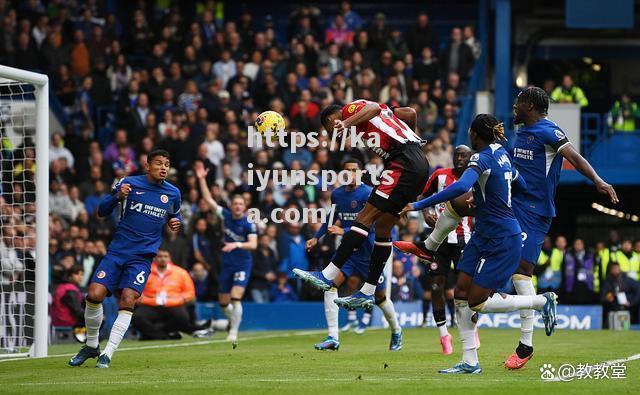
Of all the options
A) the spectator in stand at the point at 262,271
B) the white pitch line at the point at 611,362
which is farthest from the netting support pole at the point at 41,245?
the spectator in stand at the point at 262,271

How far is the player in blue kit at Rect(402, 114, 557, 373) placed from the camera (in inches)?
471

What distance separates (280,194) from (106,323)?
236 inches

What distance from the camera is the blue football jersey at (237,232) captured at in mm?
20922

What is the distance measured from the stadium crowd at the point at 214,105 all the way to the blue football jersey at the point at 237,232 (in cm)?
305

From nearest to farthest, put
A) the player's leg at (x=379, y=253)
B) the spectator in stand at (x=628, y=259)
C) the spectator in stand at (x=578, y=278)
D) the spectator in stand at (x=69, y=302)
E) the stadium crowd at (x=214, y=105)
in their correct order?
the player's leg at (x=379, y=253), the spectator in stand at (x=69, y=302), the stadium crowd at (x=214, y=105), the spectator in stand at (x=578, y=278), the spectator in stand at (x=628, y=259)

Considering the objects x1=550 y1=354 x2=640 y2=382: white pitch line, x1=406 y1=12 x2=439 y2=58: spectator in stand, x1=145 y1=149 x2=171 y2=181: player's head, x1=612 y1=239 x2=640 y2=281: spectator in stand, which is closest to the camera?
x1=550 y1=354 x2=640 y2=382: white pitch line

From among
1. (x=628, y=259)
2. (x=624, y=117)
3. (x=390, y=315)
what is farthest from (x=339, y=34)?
(x=390, y=315)

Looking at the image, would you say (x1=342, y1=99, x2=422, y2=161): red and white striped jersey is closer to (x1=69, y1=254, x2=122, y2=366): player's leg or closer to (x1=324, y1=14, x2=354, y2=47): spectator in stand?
(x1=69, y1=254, x2=122, y2=366): player's leg

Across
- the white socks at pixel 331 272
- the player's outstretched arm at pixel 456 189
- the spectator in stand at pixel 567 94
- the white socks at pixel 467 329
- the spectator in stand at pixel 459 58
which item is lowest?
the white socks at pixel 467 329

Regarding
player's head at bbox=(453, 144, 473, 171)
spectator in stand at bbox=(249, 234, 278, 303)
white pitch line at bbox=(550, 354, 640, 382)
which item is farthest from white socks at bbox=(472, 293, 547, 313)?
spectator in stand at bbox=(249, 234, 278, 303)

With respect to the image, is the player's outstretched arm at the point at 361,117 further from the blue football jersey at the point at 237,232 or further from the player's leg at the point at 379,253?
the blue football jersey at the point at 237,232

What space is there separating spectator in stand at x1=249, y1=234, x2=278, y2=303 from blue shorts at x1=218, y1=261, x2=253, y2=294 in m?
3.34

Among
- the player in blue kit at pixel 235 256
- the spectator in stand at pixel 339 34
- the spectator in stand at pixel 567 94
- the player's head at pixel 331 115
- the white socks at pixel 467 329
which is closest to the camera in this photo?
the white socks at pixel 467 329

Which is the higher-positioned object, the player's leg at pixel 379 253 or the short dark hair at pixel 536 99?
the short dark hair at pixel 536 99
